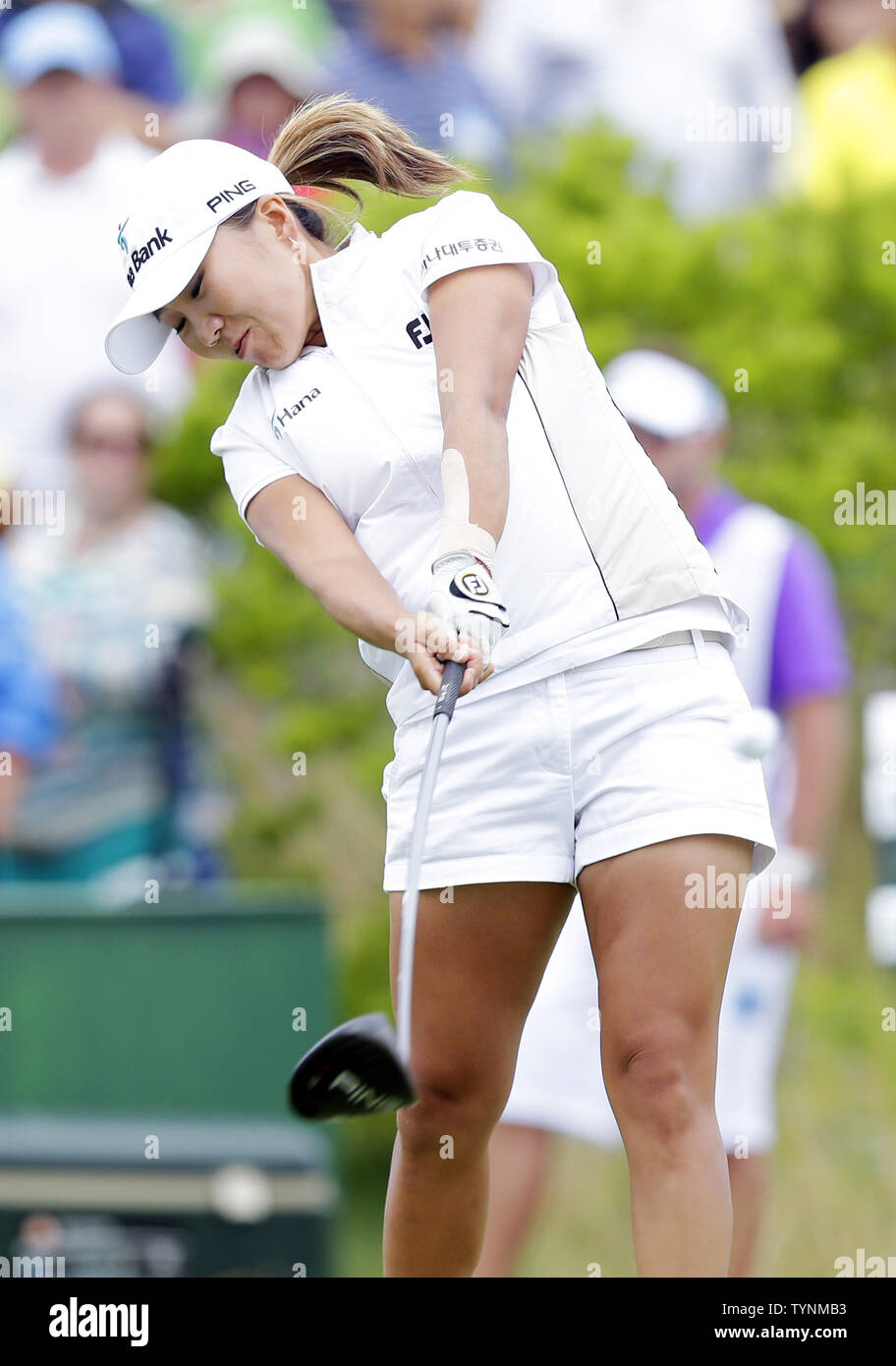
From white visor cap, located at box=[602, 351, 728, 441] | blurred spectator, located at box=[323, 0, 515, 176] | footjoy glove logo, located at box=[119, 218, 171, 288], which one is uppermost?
blurred spectator, located at box=[323, 0, 515, 176]

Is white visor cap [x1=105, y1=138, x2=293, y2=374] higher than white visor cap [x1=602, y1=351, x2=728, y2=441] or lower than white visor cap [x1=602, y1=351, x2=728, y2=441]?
lower

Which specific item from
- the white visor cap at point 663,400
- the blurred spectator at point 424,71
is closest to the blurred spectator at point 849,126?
the blurred spectator at point 424,71

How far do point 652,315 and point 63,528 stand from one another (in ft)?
6.06

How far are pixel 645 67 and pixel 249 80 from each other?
1.49m

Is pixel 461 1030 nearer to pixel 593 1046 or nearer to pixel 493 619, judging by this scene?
pixel 493 619

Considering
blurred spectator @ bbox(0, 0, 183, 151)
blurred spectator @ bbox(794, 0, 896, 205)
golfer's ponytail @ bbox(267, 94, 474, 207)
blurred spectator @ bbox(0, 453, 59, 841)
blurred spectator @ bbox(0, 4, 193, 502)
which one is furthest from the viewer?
blurred spectator @ bbox(0, 0, 183, 151)

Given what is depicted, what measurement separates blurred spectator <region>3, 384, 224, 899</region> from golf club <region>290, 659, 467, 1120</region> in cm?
325

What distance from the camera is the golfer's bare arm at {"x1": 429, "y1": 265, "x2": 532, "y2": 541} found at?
2553 mm

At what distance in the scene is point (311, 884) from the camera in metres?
6.24

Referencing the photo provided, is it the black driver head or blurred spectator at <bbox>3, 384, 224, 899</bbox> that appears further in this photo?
blurred spectator at <bbox>3, 384, 224, 899</bbox>

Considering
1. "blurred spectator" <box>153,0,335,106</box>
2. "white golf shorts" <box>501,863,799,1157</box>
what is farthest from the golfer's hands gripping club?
"blurred spectator" <box>153,0,335,106</box>

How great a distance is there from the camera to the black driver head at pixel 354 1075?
2348 millimetres

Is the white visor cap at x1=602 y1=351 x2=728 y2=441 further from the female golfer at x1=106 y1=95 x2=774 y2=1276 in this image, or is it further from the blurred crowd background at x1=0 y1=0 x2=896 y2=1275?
the female golfer at x1=106 y1=95 x2=774 y2=1276

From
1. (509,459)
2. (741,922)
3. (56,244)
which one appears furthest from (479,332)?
(56,244)
